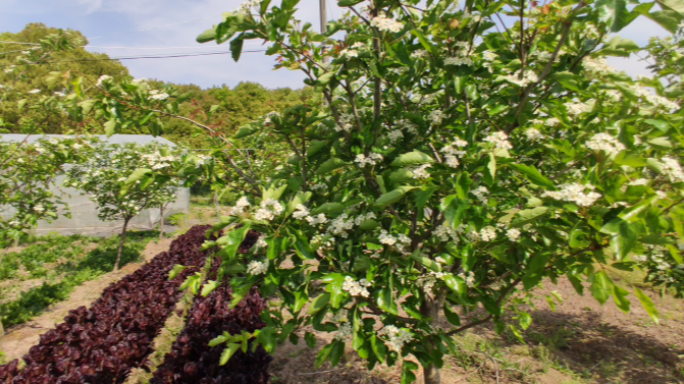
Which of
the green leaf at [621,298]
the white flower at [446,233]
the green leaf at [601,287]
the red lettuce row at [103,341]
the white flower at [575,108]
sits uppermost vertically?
the white flower at [575,108]

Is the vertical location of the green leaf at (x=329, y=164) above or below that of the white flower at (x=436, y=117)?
below

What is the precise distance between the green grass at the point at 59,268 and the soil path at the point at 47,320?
122 millimetres

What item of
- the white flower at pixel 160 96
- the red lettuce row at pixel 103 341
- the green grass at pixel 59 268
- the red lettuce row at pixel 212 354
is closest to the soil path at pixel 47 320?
the green grass at pixel 59 268

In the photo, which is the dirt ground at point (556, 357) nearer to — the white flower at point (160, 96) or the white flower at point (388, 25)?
the white flower at point (160, 96)

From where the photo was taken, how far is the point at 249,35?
1562 millimetres

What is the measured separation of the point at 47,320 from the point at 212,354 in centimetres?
394

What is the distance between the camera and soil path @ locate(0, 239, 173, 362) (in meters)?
4.52

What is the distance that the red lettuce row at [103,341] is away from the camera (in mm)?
2898

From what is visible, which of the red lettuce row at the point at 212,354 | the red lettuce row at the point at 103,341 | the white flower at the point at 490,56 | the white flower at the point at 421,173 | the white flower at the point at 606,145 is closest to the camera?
the white flower at the point at 606,145

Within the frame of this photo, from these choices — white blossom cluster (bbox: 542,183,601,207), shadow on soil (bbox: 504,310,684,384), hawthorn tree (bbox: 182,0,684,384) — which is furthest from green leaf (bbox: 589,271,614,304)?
shadow on soil (bbox: 504,310,684,384)

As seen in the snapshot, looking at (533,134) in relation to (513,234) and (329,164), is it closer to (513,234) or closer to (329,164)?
(513,234)

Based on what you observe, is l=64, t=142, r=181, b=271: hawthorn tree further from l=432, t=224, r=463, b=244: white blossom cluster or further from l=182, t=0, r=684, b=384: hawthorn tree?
l=432, t=224, r=463, b=244: white blossom cluster

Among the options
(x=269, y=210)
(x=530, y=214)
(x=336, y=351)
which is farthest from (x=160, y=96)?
(x=530, y=214)

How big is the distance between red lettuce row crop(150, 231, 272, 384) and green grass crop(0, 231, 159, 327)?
130 inches
